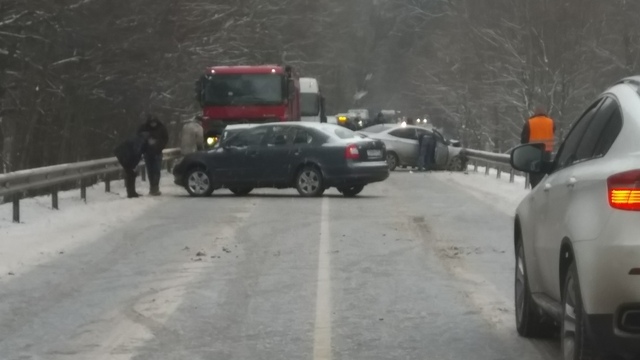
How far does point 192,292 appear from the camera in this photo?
44.0 ft

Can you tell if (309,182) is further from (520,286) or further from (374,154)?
(520,286)

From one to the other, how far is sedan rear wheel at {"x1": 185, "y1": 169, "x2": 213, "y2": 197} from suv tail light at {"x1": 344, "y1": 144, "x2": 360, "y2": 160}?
9.04ft

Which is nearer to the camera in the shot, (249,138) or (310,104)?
(249,138)

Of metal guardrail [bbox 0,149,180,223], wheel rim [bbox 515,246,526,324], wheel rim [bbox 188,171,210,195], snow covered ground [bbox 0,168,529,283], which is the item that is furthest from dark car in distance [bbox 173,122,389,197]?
wheel rim [bbox 515,246,526,324]

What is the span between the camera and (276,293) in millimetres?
13312

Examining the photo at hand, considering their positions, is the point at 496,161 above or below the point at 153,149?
below

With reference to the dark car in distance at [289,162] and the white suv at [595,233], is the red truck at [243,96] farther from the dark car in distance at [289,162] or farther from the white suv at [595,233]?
the white suv at [595,233]

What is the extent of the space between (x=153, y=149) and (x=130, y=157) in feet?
2.94

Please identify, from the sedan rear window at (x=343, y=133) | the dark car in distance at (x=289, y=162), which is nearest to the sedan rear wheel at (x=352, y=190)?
the dark car in distance at (x=289, y=162)

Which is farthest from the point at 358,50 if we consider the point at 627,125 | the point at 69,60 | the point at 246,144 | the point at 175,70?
the point at 627,125

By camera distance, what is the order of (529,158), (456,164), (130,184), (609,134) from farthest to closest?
(456,164) → (130,184) → (529,158) → (609,134)

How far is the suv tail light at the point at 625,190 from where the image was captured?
7.14 m

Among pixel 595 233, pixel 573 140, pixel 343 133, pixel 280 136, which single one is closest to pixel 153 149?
pixel 280 136

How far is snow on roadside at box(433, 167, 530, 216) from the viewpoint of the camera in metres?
27.2
